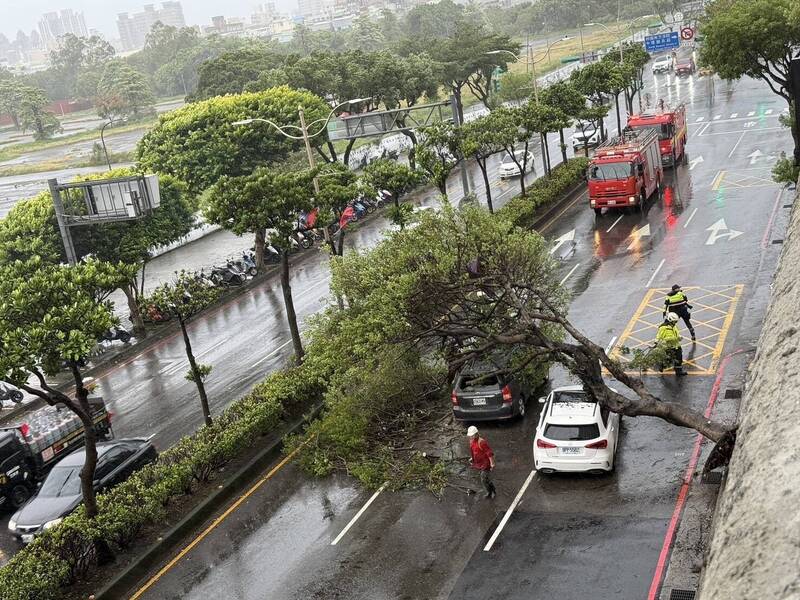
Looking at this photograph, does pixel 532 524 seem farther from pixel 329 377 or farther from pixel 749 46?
pixel 749 46

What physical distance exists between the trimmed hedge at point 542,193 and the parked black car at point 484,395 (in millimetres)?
14976

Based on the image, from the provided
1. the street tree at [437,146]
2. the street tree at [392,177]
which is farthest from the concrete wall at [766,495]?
the street tree at [437,146]

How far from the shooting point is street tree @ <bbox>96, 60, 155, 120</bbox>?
131m

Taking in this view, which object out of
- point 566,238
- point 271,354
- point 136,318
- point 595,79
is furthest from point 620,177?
point 136,318

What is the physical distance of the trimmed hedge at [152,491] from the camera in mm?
16688

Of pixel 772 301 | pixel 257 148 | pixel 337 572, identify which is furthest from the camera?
pixel 257 148

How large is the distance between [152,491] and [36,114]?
12351 centimetres

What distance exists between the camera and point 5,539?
69.2ft

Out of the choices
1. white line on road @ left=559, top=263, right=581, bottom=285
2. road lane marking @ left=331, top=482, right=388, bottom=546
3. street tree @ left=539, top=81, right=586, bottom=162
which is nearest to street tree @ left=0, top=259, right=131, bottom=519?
road lane marking @ left=331, top=482, right=388, bottom=546

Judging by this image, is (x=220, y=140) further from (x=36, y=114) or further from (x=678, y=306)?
(x=36, y=114)

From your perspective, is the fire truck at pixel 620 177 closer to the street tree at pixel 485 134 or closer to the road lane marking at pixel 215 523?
the street tree at pixel 485 134

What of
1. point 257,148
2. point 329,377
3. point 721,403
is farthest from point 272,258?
point 721,403

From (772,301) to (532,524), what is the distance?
262 inches

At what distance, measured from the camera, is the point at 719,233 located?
34781 millimetres
